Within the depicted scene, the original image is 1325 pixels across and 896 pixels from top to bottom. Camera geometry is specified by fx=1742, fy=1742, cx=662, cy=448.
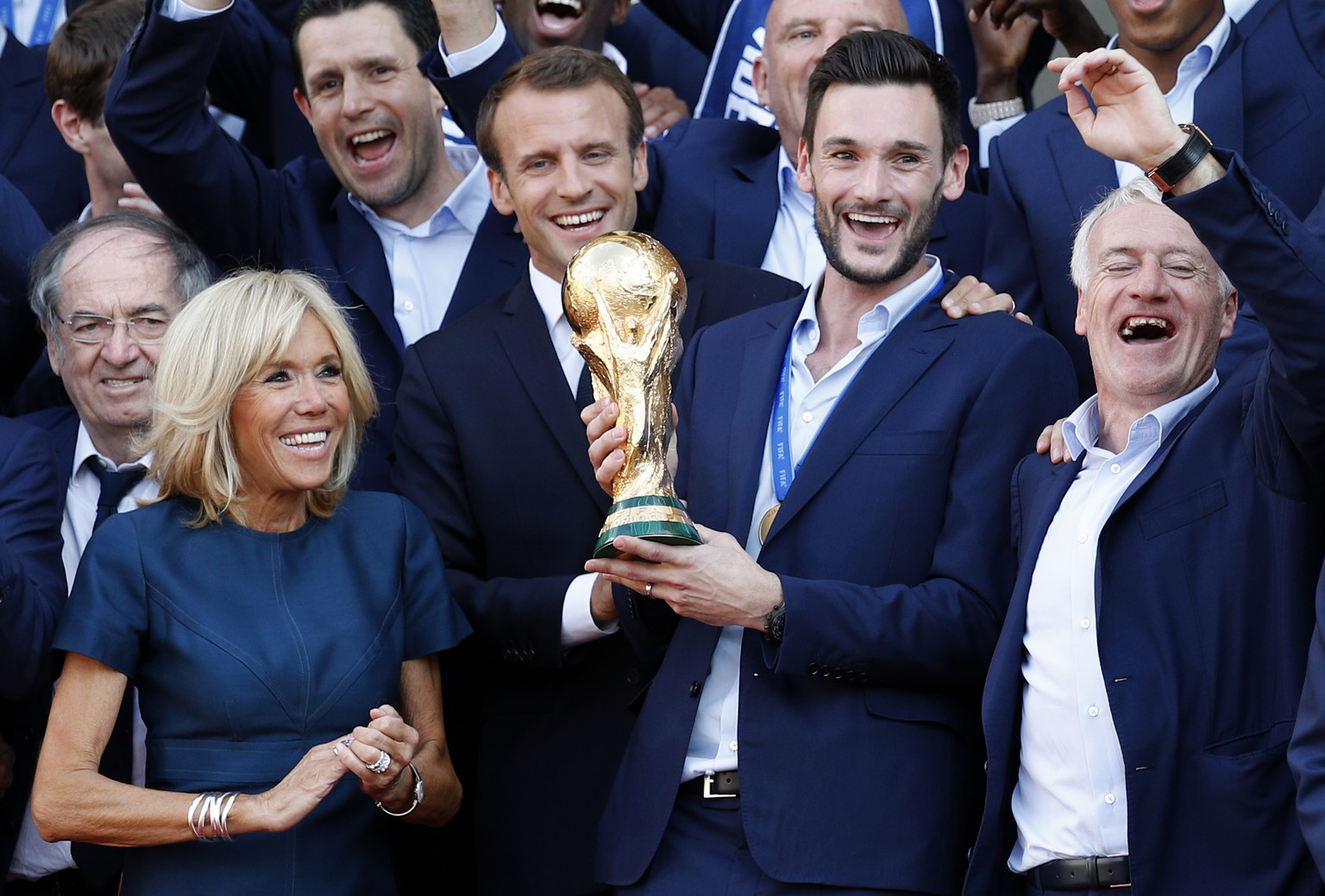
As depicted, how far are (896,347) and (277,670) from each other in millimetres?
1350

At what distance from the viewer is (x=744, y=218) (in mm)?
4660

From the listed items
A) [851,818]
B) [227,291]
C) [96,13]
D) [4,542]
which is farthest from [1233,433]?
[96,13]

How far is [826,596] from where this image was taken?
3143 mm

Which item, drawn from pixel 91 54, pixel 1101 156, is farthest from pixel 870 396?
pixel 91 54

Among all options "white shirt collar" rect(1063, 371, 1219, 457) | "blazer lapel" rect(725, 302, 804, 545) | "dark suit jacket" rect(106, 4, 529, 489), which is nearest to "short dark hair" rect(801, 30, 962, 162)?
"blazer lapel" rect(725, 302, 804, 545)

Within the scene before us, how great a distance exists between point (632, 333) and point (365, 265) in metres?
1.68

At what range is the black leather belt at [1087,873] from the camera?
2.92 m

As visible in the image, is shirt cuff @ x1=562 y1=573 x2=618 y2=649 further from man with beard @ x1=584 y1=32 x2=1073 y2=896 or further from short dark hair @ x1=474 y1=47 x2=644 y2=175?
short dark hair @ x1=474 y1=47 x2=644 y2=175

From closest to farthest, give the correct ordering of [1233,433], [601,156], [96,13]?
[1233,433]
[601,156]
[96,13]

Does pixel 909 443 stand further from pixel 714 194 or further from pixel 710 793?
pixel 714 194

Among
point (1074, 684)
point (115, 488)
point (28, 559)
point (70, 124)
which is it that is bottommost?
point (1074, 684)

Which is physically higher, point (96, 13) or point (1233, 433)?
point (96, 13)

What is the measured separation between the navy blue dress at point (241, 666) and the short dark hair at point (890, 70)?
56.1 inches

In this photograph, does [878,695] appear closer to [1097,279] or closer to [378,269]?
[1097,279]
